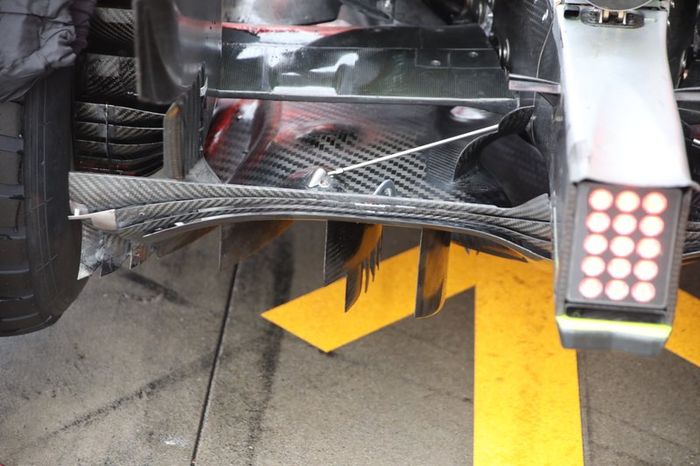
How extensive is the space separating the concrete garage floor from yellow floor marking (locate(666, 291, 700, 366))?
2.6 inches

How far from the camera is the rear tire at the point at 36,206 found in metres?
2.01

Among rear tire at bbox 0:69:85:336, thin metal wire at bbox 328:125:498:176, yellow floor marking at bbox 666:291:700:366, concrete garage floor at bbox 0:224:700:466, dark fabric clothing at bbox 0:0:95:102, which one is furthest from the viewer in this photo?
yellow floor marking at bbox 666:291:700:366

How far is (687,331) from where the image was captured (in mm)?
2809

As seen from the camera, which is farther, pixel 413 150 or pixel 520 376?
pixel 520 376

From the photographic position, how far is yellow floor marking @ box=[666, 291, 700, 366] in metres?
2.71

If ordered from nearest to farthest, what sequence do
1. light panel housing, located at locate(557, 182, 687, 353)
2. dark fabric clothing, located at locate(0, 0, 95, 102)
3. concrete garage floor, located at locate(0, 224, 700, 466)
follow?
1. light panel housing, located at locate(557, 182, 687, 353)
2. dark fabric clothing, located at locate(0, 0, 95, 102)
3. concrete garage floor, located at locate(0, 224, 700, 466)

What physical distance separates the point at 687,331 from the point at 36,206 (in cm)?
193

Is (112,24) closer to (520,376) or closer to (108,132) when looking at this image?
(108,132)

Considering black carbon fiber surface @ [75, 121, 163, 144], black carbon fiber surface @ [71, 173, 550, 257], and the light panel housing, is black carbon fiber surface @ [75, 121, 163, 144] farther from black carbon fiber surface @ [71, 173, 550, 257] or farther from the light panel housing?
the light panel housing

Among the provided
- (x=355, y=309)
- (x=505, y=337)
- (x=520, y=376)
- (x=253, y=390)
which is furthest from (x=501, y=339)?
(x=253, y=390)

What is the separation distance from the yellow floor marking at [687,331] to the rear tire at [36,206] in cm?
175

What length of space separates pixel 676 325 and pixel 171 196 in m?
1.69

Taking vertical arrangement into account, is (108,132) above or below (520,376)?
above

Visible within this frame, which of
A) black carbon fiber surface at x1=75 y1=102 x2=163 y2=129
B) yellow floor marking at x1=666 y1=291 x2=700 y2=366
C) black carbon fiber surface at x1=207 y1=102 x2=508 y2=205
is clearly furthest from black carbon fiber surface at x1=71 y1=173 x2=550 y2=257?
yellow floor marking at x1=666 y1=291 x2=700 y2=366
